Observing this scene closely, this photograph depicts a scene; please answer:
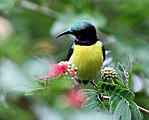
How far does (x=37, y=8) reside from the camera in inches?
154

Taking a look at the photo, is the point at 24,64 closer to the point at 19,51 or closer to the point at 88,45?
the point at 19,51

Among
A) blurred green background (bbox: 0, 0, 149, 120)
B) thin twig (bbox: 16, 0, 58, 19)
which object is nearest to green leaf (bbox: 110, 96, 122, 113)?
blurred green background (bbox: 0, 0, 149, 120)

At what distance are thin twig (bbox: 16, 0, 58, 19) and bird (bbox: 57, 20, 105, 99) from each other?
1.28 metres

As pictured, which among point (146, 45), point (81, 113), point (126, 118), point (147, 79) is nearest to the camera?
point (81, 113)

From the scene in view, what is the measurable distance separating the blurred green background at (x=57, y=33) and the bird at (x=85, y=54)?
18 centimetres

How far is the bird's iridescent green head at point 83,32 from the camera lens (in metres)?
2.47

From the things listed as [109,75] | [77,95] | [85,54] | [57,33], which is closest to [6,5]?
[57,33]

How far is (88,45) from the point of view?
8.66ft

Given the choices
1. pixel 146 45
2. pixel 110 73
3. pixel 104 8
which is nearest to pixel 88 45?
pixel 110 73

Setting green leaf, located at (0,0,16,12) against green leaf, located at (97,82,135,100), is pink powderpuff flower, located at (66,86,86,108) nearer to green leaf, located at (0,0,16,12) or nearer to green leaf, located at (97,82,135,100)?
green leaf, located at (97,82,135,100)

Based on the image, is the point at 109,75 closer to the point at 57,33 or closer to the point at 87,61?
the point at 87,61

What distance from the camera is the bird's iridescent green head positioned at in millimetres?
2473

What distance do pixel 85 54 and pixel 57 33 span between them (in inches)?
48.1

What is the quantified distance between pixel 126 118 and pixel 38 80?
37 cm
